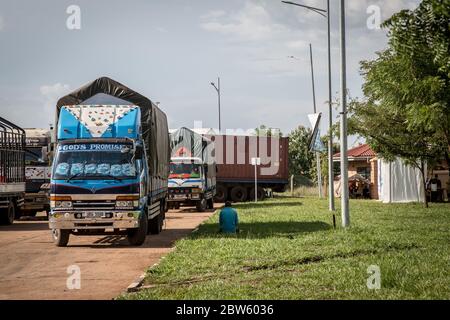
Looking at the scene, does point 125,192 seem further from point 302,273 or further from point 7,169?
point 7,169

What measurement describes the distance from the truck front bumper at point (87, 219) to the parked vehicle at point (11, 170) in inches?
355

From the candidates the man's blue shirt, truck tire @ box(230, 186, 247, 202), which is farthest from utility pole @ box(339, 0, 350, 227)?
truck tire @ box(230, 186, 247, 202)

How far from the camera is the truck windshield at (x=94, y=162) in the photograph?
1549cm

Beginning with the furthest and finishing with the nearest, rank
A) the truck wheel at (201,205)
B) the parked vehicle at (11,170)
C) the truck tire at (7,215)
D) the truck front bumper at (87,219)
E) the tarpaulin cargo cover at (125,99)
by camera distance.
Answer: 1. the truck wheel at (201,205)
2. the truck tire at (7,215)
3. the parked vehicle at (11,170)
4. the tarpaulin cargo cover at (125,99)
5. the truck front bumper at (87,219)

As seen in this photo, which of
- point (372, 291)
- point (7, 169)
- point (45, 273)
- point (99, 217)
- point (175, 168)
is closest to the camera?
point (372, 291)

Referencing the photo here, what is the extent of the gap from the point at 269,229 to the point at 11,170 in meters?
10.9

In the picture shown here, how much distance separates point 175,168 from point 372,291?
2363cm

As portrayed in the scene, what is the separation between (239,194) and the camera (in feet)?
145

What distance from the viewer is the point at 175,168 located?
105 ft

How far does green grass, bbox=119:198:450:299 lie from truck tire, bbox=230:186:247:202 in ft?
81.5

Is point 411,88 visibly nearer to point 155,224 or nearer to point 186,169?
point 155,224

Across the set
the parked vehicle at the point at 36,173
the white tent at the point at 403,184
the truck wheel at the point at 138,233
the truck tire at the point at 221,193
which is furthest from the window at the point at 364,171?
the truck wheel at the point at 138,233

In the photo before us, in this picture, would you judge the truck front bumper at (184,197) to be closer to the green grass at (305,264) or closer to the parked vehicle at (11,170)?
the parked vehicle at (11,170)
